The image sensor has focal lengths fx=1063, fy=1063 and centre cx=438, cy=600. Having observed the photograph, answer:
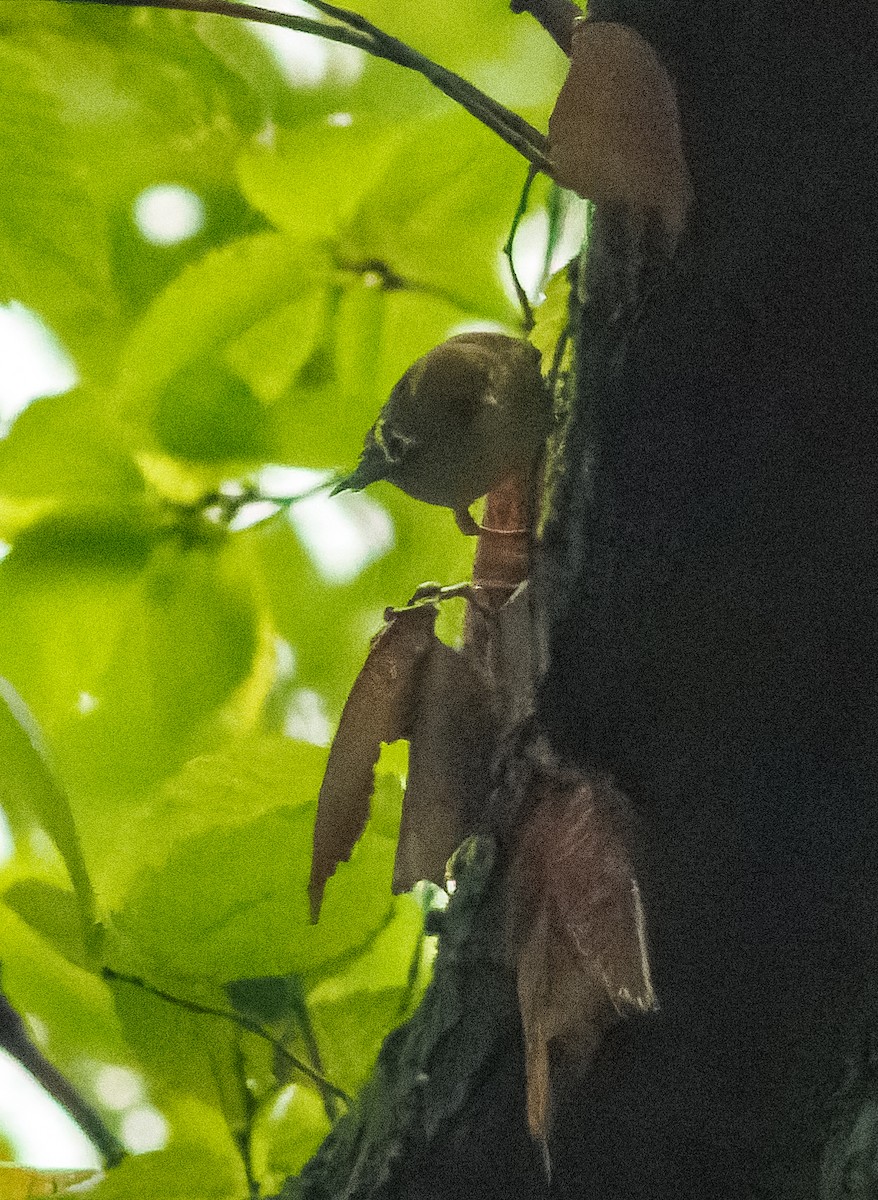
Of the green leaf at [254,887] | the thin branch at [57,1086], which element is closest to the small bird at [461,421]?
the green leaf at [254,887]

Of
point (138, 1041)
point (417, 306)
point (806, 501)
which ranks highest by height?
point (417, 306)

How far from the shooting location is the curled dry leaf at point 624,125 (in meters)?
0.16

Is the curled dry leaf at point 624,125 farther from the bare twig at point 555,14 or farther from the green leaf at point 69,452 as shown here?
the green leaf at point 69,452

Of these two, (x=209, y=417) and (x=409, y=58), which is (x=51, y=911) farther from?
(x=409, y=58)

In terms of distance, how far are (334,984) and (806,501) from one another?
0.24m

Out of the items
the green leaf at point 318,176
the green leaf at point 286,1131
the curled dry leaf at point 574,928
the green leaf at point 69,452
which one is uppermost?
the green leaf at point 318,176

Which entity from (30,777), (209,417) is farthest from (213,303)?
(30,777)

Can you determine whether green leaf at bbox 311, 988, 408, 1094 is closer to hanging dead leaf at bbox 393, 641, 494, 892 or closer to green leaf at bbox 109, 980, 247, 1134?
green leaf at bbox 109, 980, 247, 1134

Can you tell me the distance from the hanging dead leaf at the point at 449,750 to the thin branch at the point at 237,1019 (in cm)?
17

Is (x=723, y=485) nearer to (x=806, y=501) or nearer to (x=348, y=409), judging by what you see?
(x=806, y=501)

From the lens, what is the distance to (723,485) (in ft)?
0.56

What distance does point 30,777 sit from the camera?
0.31 meters

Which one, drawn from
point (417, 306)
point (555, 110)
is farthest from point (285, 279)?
point (555, 110)

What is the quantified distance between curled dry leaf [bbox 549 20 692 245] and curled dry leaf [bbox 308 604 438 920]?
3.0 inches
